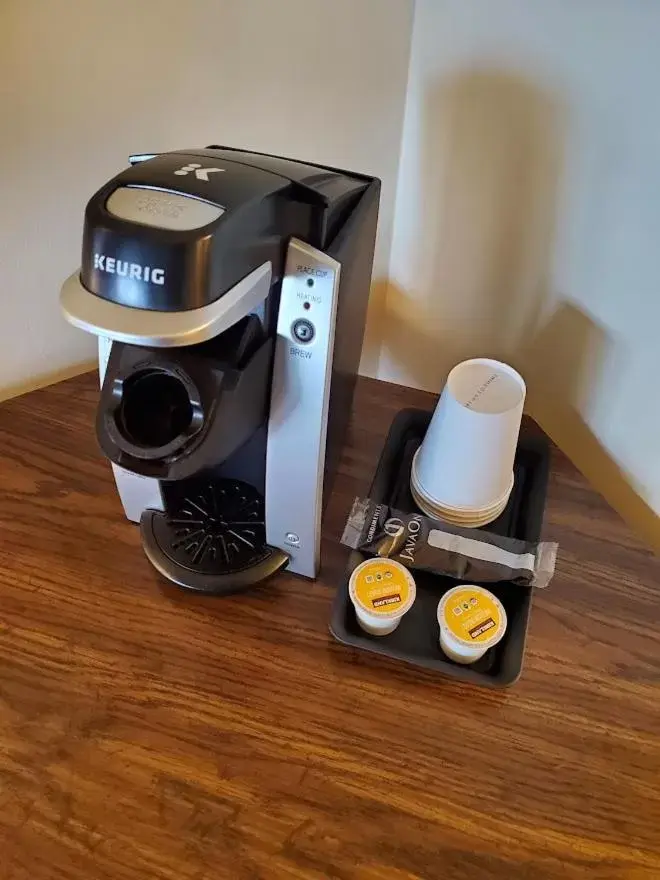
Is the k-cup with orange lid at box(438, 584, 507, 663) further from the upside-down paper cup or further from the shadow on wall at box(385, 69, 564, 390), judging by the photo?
the shadow on wall at box(385, 69, 564, 390)

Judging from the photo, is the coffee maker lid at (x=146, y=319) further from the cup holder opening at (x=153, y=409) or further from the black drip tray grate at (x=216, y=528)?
the black drip tray grate at (x=216, y=528)

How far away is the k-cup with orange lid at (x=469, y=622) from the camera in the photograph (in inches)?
25.4

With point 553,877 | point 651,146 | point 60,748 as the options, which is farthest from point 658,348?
point 60,748

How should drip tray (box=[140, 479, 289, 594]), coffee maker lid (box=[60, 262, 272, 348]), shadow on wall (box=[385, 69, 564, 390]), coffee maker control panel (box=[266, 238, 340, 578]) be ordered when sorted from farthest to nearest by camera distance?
shadow on wall (box=[385, 69, 564, 390])
drip tray (box=[140, 479, 289, 594])
coffee maker control panel (box=[266, 238, 340, 578])
coffee maker lid (box=[60, 262, 272, 348])

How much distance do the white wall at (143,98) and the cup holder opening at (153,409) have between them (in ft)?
0.96

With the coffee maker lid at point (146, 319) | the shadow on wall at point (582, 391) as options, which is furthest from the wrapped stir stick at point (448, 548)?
the coffee maker lid at point (146, 319)

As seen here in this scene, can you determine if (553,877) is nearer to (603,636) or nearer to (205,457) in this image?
(603,636)

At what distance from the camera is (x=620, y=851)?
1.85 ft

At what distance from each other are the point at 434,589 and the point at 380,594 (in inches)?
3.1

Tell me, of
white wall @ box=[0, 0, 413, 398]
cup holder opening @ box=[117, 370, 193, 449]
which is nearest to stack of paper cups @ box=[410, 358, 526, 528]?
cup holder opening @ box=[117, 370, 193, 449]

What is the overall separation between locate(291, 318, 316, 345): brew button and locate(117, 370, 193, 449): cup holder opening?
9 centimetres

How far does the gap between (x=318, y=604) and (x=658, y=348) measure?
398mm

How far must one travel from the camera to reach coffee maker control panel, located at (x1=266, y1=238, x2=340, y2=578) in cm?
59

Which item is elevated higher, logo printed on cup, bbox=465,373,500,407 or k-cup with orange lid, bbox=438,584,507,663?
logo printed on cup, bbox=465,373,500,407
